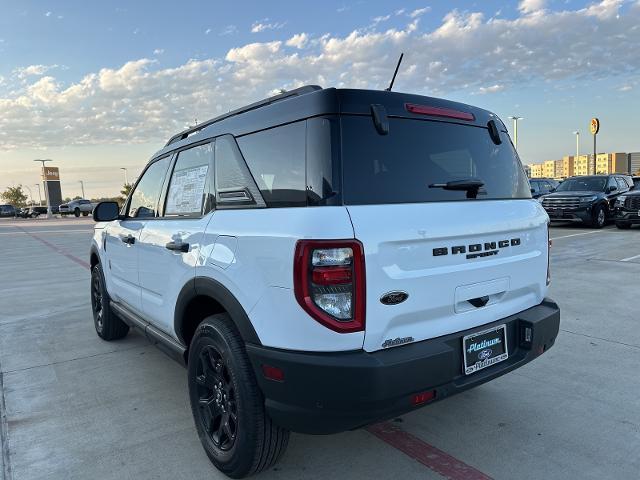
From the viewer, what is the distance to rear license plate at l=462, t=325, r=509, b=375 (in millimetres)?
2348

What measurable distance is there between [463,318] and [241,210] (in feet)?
4.14

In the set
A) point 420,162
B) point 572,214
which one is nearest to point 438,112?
point 420,162

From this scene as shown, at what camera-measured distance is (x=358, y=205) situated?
2.11 metres

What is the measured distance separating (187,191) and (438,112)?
1.68 metres

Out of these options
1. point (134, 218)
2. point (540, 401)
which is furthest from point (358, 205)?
point (134, 218)

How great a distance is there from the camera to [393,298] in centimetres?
210

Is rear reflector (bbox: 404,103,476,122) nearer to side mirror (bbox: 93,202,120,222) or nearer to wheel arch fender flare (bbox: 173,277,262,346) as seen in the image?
wheel arch fender flare (bbox: 173,277,262,346)

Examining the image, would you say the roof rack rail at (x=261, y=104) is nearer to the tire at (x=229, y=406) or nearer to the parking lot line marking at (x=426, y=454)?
the tire at (x=229, y=406)

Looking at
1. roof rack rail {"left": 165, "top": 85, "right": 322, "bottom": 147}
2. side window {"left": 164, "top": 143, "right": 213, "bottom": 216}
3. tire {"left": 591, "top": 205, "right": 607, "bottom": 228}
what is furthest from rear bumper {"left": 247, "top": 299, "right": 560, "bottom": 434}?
tire {"left": 591, "top": 205, "right": 607, "bottom": 228}

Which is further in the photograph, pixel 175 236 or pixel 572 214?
pixel 572 214

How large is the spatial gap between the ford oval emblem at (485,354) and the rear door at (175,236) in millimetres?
1630

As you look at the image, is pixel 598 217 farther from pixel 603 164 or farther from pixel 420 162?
pixel 603 164

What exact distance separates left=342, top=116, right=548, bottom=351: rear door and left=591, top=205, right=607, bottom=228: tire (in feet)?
44.2

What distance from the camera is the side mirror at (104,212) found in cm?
419
